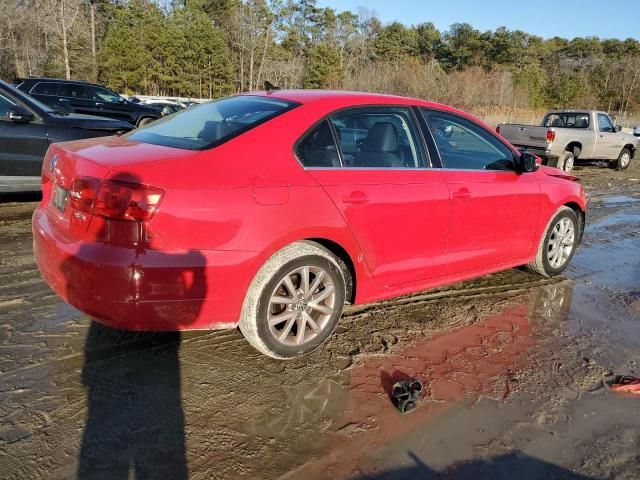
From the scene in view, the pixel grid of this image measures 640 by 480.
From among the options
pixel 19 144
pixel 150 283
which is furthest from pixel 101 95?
pixel 150 283

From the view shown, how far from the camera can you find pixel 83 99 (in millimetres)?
14289

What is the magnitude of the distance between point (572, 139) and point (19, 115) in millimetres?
13457

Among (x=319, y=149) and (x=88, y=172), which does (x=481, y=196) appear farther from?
(x=88, y=172)

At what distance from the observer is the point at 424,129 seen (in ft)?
12.9

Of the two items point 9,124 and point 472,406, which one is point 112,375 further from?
point 9,124

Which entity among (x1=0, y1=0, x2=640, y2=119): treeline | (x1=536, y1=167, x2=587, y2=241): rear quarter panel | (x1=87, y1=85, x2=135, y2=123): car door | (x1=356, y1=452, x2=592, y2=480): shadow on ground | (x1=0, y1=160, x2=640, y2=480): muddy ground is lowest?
(x1=356, y1=452, x2=592, y2=480): shadow on ground

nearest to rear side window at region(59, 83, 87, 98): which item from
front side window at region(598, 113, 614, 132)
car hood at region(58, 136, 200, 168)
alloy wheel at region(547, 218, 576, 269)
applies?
car hood at region(58, 136, 200, 168)

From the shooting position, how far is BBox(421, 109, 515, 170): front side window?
4035mm

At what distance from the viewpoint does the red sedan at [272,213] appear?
2709 mm

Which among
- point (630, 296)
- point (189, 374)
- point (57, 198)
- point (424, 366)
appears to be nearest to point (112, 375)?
point (189, 374)

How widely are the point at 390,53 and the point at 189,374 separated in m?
76.9

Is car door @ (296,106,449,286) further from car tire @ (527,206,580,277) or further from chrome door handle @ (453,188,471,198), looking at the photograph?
car tire @ (527,206,580,277)

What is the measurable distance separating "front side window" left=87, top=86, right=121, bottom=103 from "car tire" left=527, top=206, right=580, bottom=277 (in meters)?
12.9

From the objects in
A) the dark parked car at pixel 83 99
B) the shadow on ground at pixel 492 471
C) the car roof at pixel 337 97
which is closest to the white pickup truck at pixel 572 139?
the dark parked car at pixel 83 99
